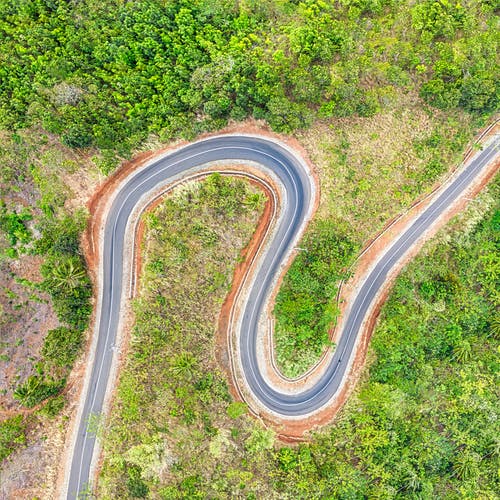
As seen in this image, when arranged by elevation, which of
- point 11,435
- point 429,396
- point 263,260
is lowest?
point 11,435

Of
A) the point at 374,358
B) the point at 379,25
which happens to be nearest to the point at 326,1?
the point at 379,25

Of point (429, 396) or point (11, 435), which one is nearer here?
point (11, 435)

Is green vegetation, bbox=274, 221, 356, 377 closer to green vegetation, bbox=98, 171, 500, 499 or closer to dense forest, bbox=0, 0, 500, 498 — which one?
dense forest, bbox=0, 0, 500, 498

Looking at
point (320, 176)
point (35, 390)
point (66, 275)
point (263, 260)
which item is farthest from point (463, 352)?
point (35, 390)

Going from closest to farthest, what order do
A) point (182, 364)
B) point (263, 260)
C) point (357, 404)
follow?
point (182, 364) < point (263, 260) < point (357, 404)

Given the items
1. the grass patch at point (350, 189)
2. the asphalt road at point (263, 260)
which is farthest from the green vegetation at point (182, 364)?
the grass patch at point (350, 189)

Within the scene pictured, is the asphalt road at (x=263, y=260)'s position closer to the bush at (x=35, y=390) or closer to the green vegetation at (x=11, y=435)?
the bush at (x=35, y=390)

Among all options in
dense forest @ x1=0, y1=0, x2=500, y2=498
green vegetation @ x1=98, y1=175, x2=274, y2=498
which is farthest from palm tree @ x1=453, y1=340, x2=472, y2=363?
green vegetation @ x1=98, y1=175, x2=274, y2=498

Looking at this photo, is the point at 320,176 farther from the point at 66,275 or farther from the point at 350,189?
the point at 66,275
